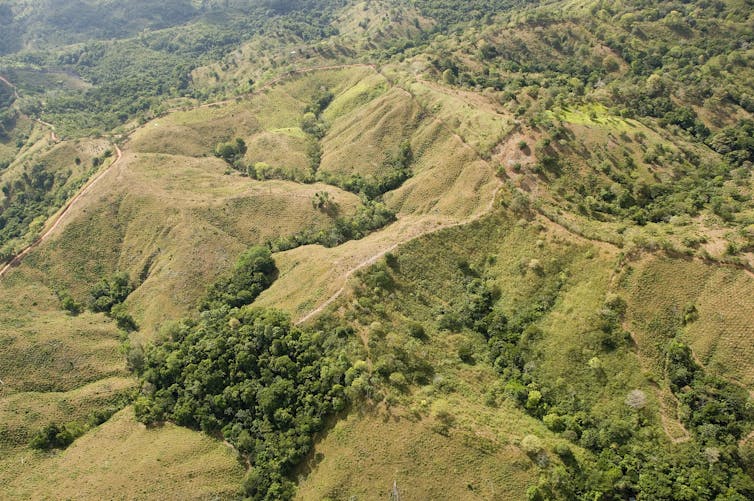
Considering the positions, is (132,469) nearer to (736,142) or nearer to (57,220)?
(57,220)

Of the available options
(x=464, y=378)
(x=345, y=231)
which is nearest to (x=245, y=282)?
(x=345, y=231)

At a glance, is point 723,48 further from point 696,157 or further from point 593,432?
point 593,432

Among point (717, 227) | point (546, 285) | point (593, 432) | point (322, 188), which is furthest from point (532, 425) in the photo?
point (322, 188)

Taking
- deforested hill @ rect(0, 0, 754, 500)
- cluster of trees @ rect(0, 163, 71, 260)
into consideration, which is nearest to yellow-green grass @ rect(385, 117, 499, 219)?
deforested hill @ rect(0, 0, 754, 500)

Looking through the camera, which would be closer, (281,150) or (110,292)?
(110,292)

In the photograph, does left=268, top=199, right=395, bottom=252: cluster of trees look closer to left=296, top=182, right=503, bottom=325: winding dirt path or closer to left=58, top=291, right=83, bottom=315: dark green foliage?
left=296, top=182, right=503, bottom=325: winding dirt path
